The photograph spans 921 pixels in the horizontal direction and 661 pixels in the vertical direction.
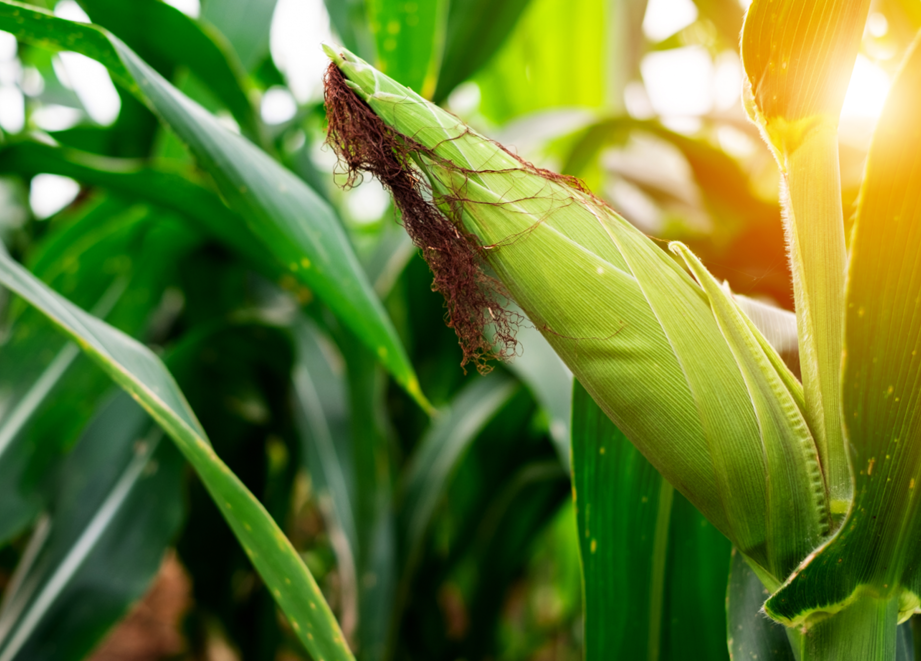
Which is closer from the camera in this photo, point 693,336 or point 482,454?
point 693,336

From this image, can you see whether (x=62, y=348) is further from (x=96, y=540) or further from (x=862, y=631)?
(x=862, y=631)

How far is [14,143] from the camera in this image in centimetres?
41

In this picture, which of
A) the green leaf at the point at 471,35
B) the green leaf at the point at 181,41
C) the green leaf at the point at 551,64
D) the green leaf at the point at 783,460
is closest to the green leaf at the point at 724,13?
the green leaf at the point at 551,64

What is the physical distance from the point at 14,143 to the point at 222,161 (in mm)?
248

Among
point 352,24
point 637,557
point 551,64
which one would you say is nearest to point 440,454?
point 637,557

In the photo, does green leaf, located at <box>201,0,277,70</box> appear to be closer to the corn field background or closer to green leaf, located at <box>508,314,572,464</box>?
the corn field background

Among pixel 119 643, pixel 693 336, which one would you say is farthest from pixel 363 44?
pixel 119 643

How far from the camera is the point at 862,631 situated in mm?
183

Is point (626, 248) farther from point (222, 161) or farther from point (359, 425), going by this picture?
point (359, 425)

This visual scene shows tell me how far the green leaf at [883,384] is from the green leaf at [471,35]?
46 centimetres

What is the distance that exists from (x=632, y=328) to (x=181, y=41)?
41cm

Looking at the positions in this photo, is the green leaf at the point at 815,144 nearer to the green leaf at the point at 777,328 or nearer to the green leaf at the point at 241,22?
the green leaf at the point at 777,328

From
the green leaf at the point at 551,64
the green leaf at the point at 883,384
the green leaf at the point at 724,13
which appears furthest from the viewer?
the green leaf at the point at 551,64

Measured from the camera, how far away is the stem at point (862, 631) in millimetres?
182
